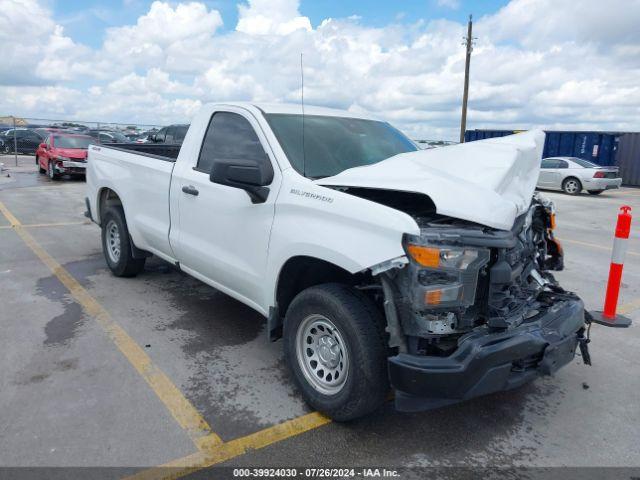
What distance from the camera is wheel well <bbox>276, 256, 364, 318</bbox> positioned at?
3.42 meters

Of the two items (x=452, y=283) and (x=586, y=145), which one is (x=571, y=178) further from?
(x=452, y=283)

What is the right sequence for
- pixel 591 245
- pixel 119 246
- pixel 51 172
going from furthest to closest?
1. pixel 51 172
2. pixel 591 245
3. pixel 119 246

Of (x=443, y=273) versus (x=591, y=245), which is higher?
(x=443, y=273)

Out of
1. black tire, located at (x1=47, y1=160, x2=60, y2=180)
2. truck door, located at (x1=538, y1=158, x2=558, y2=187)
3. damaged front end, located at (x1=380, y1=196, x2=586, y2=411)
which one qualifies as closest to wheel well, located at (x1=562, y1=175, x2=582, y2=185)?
truck door, located at (x1=538, y1=158, x2=558, y2=187)

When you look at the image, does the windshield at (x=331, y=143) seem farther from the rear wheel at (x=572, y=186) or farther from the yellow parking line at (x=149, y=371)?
the rear wheel at (x=572, y=186)

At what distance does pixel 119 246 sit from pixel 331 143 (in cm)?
324

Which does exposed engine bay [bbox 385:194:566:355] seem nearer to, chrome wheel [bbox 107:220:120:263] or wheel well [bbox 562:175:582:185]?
chrome wheel [bbox 107:220:120:263]

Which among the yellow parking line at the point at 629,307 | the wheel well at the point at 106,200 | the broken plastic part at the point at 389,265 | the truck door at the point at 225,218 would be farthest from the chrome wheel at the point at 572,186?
the broken plastic part at the point at 389,265

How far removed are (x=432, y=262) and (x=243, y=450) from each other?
1496mm

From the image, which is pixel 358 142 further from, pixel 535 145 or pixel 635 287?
pixel 635 287

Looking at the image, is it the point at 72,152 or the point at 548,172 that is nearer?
the point at 72,152

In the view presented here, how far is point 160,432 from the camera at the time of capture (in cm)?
314

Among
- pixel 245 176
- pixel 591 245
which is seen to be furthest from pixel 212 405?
pixel 591 245

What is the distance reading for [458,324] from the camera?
9.50ft
